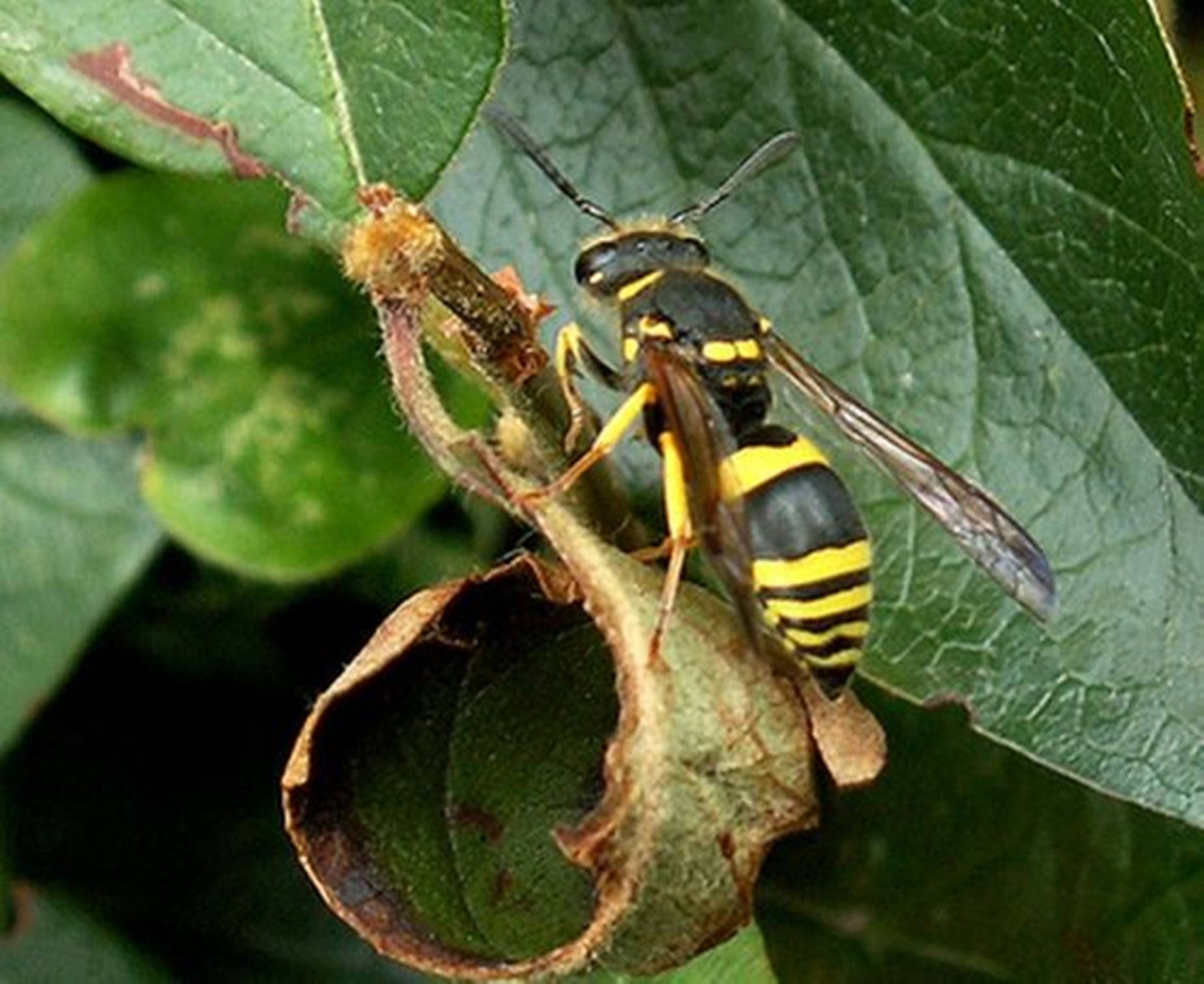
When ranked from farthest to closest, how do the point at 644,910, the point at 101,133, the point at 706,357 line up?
the point at 706,357 → the point at 101,133 → the point at 644,910

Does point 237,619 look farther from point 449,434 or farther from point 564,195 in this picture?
point 449,434

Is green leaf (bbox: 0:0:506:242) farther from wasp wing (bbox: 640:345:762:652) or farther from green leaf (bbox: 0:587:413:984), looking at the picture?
green leaf (bbox: 0:587:413:984)

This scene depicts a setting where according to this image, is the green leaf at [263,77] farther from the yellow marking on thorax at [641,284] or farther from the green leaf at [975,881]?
the green leaf at [975,881]

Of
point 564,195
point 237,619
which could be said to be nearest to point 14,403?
point 237,619

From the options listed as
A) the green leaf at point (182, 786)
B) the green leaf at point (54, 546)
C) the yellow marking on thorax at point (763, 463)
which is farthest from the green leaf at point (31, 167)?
the yellow marking on thorax at point (763, 463)

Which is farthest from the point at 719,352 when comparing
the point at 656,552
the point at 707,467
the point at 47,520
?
the point at 47,520

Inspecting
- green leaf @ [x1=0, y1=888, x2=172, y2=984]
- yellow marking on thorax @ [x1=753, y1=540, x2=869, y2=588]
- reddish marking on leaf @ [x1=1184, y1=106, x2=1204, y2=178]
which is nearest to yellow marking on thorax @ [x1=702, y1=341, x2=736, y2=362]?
yellow marking on thorax @ [x1=753, y1=540, x2=869, y2=588]
